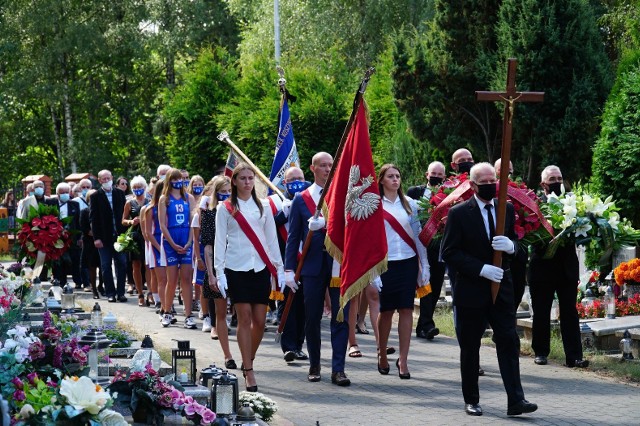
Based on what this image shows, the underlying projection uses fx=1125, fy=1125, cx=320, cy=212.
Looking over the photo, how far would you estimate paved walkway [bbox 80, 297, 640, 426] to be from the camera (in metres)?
8.69

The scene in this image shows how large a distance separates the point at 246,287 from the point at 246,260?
0.79 ft

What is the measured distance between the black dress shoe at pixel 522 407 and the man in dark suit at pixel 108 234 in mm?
10788

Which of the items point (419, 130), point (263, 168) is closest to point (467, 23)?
point (419, 130)

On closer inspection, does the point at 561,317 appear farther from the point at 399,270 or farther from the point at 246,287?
the point at 246,287

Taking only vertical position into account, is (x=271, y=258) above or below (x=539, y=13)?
below

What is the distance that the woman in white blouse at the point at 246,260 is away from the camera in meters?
9.96

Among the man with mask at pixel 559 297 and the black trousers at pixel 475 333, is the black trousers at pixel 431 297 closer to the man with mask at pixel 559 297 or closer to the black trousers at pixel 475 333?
the man with mask at pixel 559 297

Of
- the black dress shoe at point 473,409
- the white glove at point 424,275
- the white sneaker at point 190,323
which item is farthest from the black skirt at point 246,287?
the white sneaker at point 190,323

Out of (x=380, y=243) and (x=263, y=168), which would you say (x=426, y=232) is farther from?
(x=263, y=168)

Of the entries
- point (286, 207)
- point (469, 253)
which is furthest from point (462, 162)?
point (469, 253)

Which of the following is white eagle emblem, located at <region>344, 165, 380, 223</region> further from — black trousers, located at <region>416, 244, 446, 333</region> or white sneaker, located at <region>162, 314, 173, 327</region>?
white sneaker, located at <region>162, 314, 173, 327</region>

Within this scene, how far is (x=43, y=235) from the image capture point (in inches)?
718

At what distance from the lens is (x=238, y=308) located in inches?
393

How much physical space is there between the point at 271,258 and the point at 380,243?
1.03 metres
